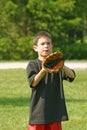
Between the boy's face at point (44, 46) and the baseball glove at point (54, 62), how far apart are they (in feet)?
0.36

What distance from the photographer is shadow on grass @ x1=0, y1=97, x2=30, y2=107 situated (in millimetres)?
10812

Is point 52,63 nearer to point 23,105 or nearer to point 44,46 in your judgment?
point 44,46

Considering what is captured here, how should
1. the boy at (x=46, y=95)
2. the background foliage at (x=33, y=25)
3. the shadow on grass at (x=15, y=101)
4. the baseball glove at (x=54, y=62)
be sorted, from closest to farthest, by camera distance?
the baseball glove at (x=54, y=62) < the boy at (x=46, y=95) < the shadow on grass at (x=15, y=101) < the background foliage at (x=33, y=25)

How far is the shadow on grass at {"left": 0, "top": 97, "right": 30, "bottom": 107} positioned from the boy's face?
231 inches

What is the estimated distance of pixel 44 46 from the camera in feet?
15.8

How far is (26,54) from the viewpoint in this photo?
32.7 m

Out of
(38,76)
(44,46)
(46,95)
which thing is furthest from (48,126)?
(44,46)

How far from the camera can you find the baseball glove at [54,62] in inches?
184

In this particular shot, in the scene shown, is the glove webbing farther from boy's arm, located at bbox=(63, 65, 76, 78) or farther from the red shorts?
the red shorts

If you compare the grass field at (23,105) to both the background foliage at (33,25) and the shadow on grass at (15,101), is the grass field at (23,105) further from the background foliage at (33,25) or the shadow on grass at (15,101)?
the background foliage at (33,25)

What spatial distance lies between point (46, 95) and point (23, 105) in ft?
18.7

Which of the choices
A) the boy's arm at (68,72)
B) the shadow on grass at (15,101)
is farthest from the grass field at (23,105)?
the boy's arm at (68,72)

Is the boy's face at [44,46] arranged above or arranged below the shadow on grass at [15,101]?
above

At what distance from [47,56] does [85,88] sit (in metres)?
9.65
